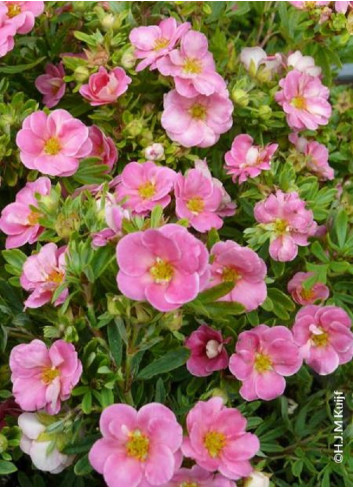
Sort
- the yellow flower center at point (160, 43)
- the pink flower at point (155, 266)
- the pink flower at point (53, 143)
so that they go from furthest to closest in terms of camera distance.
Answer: the yellow flower center at point (160, 43) → the pink flower at point (53, 143) → the pink flower at point (155, 266)

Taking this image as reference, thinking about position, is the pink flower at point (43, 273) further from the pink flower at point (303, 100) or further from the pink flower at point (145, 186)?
the pink flower at point (303, 100)

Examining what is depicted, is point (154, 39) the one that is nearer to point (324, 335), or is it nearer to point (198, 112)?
point (198, 112)

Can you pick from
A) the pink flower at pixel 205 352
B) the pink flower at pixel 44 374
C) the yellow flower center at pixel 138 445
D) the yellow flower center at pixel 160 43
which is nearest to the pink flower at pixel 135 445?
the yellow flower center at pixel 138 445

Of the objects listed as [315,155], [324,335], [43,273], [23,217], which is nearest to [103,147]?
[23,217]

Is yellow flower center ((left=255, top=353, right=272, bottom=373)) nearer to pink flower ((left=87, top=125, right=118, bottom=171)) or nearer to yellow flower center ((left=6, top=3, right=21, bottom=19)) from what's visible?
pink flower ((left=87, top=125, right=118, bottom=171))

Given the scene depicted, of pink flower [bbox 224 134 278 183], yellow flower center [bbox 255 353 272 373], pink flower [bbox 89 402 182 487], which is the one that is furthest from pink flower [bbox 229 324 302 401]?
pink flower [bbox 224 134 278 183]

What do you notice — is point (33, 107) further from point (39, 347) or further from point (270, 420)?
point (270, 420)
